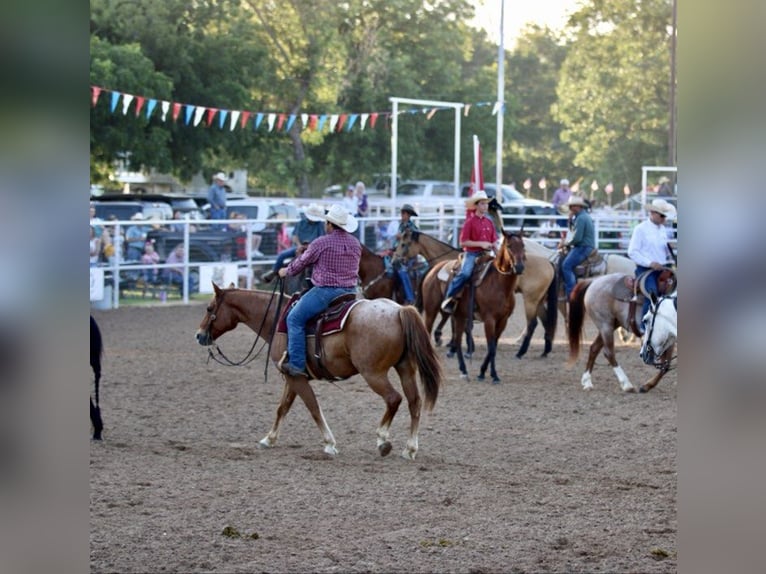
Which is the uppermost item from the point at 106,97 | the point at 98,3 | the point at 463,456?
the point at 98,3

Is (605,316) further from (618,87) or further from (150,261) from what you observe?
(618,87)

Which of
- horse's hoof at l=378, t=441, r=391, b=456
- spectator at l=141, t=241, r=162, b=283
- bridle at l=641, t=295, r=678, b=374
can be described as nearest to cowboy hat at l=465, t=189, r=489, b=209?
bridle at l=641, t=295, r=678, b=374

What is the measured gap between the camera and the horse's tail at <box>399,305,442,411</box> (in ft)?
27.3

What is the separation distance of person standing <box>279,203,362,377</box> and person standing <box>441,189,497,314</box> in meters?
4.15

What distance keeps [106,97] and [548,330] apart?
18.8 meters

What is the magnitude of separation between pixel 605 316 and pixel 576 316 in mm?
375

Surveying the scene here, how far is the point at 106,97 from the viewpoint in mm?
30016

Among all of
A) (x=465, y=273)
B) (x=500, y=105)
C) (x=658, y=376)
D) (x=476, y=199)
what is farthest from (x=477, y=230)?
(x=500, y=105)

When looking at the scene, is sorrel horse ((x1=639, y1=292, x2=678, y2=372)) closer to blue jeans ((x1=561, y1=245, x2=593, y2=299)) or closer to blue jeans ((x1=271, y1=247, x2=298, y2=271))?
blue jeans ((x1=561, y1=245, x2=593, y2=299))

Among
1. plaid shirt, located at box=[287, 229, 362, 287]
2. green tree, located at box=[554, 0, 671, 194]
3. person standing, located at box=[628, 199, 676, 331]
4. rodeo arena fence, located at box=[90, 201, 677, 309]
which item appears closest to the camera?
plaid shirt, located at box=[287, 229, 362, 287]

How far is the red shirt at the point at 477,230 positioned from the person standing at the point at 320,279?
13.8ft

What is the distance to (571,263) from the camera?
52.2 feet
